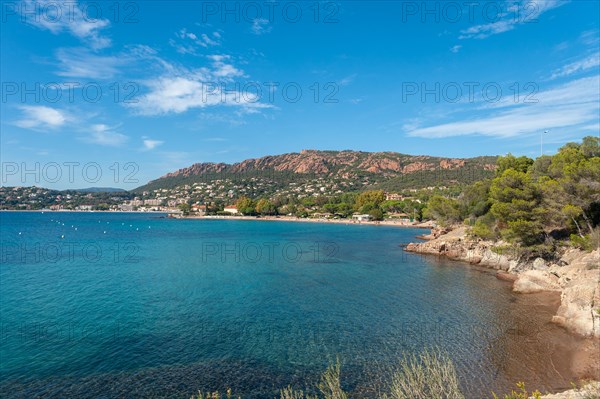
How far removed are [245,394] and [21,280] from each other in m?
26.6

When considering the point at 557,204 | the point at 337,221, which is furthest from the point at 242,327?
the point at 337,221

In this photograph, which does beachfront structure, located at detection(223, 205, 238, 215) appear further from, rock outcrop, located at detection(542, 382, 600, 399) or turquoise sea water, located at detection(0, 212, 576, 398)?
rock outcrop, located at detection(542, 382, 600, 399)

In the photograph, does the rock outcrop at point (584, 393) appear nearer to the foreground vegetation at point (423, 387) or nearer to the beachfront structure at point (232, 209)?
the foreground vegetation at point (423, 387)

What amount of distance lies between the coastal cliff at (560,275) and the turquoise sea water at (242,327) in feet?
4.56

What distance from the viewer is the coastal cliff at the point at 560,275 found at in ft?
53.2

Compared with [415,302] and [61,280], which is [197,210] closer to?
[61,280]

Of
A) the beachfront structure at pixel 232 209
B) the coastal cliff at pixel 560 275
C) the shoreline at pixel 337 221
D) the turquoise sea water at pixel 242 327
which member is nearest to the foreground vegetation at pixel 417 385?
the turquoise sea water at pixel 242 327

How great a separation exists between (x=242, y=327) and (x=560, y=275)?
70.3ft

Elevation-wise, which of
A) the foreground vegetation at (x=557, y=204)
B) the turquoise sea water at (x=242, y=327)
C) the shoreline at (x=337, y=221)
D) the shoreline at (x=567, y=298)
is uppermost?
the foreground vegetation at (x=557, y=204)

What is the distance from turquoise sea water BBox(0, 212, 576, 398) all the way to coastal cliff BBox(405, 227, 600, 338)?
139 cm

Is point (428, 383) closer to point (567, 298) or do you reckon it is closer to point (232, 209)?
point (567, 298)

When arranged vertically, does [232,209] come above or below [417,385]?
above

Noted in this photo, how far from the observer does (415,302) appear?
22.5 metres

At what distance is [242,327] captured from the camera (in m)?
17.9
